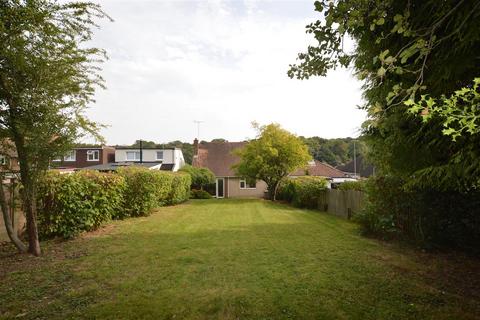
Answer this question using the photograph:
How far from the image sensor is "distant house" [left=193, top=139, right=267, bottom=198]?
36.3m

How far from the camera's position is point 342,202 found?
15414mm

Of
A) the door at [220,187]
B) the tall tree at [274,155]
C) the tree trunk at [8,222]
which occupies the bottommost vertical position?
the door at [220,187]

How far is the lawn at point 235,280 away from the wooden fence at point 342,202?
491 centimetres

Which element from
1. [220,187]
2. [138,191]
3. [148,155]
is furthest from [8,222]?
[148,155]

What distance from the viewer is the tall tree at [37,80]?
6.21 meters

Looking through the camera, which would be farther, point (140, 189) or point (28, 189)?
point (140, 189)

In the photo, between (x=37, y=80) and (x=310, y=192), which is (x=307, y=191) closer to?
(x=310, y=192)

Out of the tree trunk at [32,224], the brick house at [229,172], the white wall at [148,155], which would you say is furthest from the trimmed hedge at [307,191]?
the white wall at [148,155]

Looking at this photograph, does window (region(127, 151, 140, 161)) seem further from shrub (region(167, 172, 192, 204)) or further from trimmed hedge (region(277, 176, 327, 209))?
trimmed hedge (region(277, 176, 327, 209))

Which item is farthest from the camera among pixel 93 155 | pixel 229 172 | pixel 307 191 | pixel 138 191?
pixel 93 155

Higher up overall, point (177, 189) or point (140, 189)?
point (140, 189)

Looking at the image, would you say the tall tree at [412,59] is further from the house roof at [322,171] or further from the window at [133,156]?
the window at [133,156]

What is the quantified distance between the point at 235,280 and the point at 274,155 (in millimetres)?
19622

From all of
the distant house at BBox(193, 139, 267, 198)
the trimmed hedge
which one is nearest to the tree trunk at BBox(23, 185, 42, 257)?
the trimmed hedge
